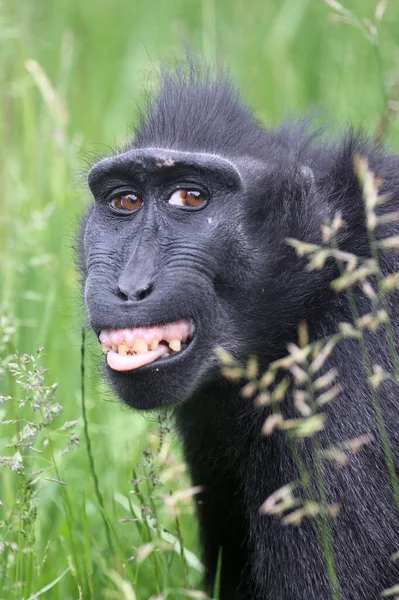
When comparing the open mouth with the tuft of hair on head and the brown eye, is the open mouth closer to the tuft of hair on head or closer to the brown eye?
the brown eye

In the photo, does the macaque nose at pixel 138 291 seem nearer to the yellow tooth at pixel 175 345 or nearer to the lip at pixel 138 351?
the lip at pixel 138 351

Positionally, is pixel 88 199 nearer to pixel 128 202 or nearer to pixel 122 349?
pixel 128 202

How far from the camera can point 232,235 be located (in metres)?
4.01

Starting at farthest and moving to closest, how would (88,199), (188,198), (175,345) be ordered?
(88,199) → (188,198) → (175,345)

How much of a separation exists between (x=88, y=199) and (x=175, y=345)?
112 inches

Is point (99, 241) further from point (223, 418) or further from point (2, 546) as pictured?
point (2, 546)

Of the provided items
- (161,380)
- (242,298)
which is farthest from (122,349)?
(242,298)

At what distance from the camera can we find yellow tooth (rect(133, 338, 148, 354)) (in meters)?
3.71

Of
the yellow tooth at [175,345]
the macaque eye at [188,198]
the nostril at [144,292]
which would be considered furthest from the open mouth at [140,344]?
the macaque eye at [188,198]

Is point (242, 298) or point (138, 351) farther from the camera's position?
point (242, 298)

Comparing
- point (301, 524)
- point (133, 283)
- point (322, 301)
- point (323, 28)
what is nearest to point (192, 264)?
point (133, 283)

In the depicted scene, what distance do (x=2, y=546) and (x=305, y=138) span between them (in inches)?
92.1

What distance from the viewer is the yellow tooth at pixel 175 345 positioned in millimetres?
3819

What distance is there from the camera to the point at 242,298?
161 inches
